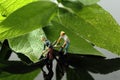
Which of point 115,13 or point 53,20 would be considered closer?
point 53,20

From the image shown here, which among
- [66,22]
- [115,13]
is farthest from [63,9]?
[115,13]

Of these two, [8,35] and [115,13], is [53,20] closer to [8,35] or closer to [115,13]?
[8,35]

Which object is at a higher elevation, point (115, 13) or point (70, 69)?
point (70, 69)

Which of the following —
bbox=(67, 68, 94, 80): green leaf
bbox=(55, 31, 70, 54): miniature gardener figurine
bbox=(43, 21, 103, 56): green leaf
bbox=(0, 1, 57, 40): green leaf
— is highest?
bbox=(0, 1, 57, 40): green leaf

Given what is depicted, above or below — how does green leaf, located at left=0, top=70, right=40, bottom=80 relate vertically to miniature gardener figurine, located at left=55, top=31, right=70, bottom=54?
below

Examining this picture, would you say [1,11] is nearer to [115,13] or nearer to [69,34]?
[69,34]

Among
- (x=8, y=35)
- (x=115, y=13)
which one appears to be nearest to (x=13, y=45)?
(x=8, y=35)
